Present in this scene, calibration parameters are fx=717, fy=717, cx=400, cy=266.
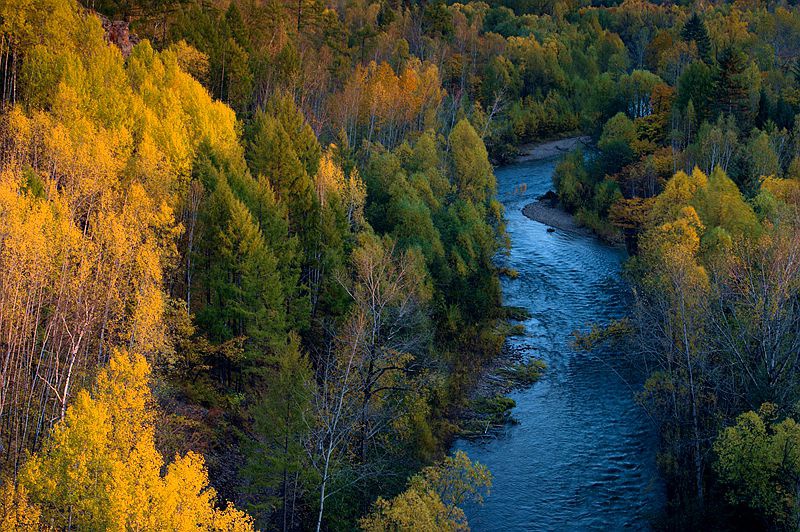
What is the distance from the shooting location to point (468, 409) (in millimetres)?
50875

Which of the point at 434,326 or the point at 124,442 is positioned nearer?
the point at 124,442

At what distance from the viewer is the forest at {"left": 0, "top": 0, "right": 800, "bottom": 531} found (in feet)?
103

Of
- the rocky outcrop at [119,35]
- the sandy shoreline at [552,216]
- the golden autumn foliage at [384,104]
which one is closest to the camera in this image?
the rocky outcrop at [119,35]

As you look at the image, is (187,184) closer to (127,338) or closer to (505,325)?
Result: (127,338)

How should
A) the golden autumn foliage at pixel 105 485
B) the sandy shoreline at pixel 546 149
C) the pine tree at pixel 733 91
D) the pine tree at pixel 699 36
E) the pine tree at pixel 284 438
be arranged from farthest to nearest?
1. the sandy shoreline at pixel 546 149
2. the pine tree at pixel 699 36
3. the pine tree at pixel 733 91
4. the pine tree at pixel 284 438
5. the golden autumn foliage at pixel 105 485

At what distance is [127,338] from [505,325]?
3581 cm

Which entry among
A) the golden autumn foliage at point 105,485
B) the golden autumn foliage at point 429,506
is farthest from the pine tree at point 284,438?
the golden autumn foliage at point 105,485

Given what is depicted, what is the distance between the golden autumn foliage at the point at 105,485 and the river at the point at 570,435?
1815 cm

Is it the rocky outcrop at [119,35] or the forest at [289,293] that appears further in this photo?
the rocky outcrop at [119,35]

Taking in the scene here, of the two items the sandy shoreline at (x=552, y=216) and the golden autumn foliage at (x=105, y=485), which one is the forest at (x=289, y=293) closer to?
the golden autumn foliage at (x=105, y=485)

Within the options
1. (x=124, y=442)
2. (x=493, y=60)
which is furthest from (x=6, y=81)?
(x=493, y=60)

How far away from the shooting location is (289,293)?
47.2 meters

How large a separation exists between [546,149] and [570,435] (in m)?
88.3

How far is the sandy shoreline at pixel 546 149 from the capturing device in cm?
12456
